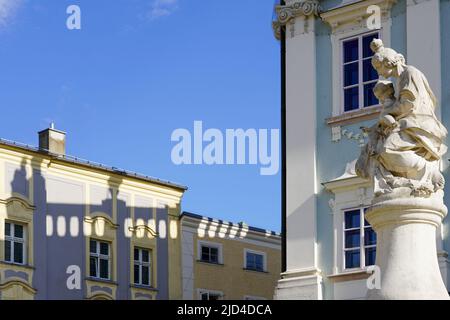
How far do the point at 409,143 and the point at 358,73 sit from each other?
17.0 m

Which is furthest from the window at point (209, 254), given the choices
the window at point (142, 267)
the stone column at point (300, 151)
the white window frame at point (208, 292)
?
the stone column at point (300, 151)

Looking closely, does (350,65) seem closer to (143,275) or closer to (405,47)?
(405,47)

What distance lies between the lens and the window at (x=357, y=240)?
87.5 ft

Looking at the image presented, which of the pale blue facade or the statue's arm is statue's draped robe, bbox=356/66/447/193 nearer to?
the statue's arm

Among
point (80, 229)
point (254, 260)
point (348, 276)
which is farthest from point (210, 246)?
point (348, 276)

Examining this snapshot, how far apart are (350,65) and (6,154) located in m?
18.4

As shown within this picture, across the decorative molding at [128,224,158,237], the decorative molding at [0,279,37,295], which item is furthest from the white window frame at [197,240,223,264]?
the decorative molding at [0,279,37,295]

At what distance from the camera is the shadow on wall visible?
42781 millimetres

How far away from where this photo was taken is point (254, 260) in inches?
2032

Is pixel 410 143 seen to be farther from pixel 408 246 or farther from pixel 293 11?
pixel 293 11

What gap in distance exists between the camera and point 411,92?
36.0ft

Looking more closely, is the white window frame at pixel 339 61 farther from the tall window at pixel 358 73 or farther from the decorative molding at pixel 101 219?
the decorative molding at pixel 101 219

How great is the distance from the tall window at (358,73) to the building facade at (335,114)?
0.02 meters
